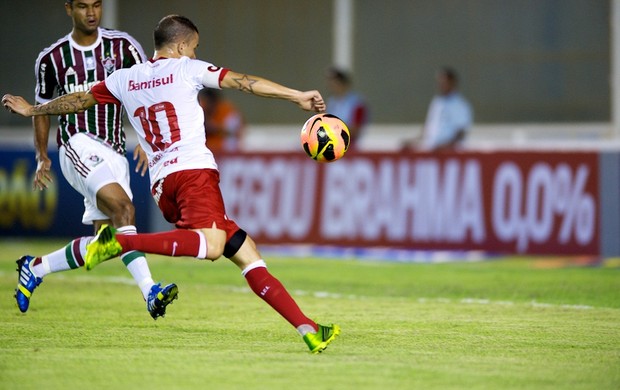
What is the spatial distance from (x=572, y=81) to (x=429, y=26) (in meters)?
2.94

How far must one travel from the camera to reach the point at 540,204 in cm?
1523

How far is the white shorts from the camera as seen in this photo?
926 cm

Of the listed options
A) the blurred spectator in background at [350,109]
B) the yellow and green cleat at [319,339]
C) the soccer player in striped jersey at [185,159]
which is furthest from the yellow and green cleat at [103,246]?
the blurred spectator in background at [350,109]

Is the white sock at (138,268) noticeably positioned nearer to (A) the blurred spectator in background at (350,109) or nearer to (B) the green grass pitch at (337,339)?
(B) the green grass pitch at (337,339)

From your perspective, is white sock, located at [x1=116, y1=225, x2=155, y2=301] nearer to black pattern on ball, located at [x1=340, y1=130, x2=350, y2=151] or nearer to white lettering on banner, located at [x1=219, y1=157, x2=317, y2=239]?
black pattern on ball, located at [x1=340, y1=130, x2=350, y2=151]

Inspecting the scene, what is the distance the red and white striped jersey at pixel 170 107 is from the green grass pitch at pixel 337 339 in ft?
3.88

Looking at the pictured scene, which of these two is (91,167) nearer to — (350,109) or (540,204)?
(540,204)

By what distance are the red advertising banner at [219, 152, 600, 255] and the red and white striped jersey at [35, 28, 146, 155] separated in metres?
6.94

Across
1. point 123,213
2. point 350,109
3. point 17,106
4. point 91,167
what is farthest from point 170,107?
point 350,109

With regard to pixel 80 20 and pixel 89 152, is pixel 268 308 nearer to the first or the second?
pixel 89 152

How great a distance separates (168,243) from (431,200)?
8644 millimetres

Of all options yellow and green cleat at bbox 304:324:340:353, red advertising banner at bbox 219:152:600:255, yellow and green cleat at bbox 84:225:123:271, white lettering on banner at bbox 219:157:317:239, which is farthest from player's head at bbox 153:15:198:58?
white lettering on banner at bbox 219:157:317:239

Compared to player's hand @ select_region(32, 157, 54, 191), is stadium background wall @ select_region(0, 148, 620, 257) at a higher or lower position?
lower

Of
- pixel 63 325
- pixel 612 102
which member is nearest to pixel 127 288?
pixel 63 325
